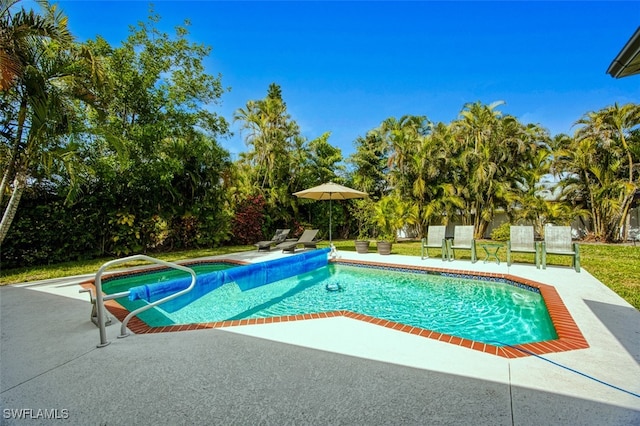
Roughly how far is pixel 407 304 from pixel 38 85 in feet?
32.4

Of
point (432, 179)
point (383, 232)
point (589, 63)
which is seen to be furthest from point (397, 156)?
point (589, 63)

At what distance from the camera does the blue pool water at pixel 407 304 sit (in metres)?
4.69

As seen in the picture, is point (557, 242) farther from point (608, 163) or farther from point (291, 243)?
point (608, 163)

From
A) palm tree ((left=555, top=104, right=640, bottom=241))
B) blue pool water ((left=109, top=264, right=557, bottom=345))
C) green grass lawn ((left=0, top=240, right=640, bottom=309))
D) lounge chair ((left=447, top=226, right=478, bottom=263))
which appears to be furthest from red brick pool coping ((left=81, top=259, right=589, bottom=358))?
palm tree ((left=555, top=104, right=640, bottom=241))

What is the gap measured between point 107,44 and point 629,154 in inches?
904

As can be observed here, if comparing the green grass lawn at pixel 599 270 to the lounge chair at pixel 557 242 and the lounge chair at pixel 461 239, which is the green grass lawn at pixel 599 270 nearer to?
the lounge chair at pixel 557 242

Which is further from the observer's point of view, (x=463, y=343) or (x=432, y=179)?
(x=432, y=179)

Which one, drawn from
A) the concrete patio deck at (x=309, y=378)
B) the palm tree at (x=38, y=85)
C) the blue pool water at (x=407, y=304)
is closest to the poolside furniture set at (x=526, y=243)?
the blue pool water at (x=407, y=304)

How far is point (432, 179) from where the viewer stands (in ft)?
56.3

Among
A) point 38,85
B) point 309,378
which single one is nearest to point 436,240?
point 309,378

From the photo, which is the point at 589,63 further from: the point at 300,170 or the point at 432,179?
the point at 300,170

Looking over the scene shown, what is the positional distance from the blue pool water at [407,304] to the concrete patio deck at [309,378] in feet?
3.45

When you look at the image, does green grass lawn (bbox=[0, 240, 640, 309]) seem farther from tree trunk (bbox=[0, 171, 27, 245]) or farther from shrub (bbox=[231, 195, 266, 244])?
shrub (bbox=[231, 195, 266, 244])

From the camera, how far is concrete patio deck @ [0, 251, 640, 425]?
213 cm
